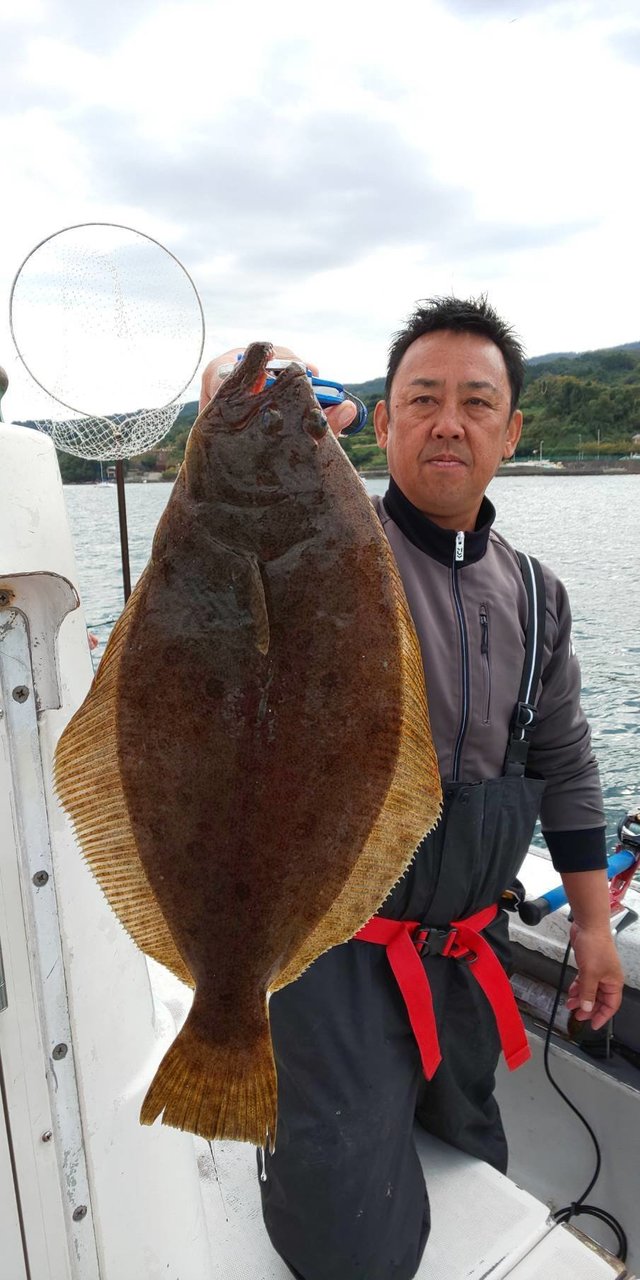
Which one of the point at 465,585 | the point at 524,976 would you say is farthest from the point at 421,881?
the point at 524,976

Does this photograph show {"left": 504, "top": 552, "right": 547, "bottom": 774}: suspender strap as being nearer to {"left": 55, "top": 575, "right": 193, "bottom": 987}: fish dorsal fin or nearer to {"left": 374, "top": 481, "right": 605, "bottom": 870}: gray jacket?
{"left": 374, "top": 481, "right": 605, "bottom": 870}: gray jacket

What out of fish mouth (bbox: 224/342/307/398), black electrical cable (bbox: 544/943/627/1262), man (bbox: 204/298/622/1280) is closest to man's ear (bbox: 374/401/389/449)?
man (bbox: 204/298/622/1280)

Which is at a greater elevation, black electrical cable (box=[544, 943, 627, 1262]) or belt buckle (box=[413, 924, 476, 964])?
belt buckle (box=[413, 924, 476, 964])

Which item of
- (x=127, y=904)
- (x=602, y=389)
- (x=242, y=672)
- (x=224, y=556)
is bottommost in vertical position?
(x=127, y=904)

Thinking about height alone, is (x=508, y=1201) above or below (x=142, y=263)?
below

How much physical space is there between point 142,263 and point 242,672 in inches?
99.5

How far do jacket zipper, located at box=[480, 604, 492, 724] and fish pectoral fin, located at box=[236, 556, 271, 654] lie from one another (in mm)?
1212

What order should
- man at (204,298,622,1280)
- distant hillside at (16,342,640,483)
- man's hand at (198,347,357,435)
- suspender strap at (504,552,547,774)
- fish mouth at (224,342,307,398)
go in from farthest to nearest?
distant hillside at (16,342,640,483) < suspender strap at (504,552,547,774) < man at (204,298,622,1280) < man's hand at (198,347,357,435) < fish mouth at (224,342,307,398)

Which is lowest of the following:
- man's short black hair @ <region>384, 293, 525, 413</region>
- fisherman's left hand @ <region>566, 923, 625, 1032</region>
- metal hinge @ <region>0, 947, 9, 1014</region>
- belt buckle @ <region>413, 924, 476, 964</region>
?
fisherman's left hand @ <region>566, 923, 625, 1032</region>

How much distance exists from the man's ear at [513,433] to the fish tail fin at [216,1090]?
2.17 meters

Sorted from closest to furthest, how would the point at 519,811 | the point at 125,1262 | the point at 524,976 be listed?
the point at 125,1262, the point at 519,811, the point at 524,976

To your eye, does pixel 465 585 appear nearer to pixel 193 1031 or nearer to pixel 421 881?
pixel 421 881

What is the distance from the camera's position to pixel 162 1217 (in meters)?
1.93

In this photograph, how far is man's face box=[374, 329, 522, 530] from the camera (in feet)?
8.80
